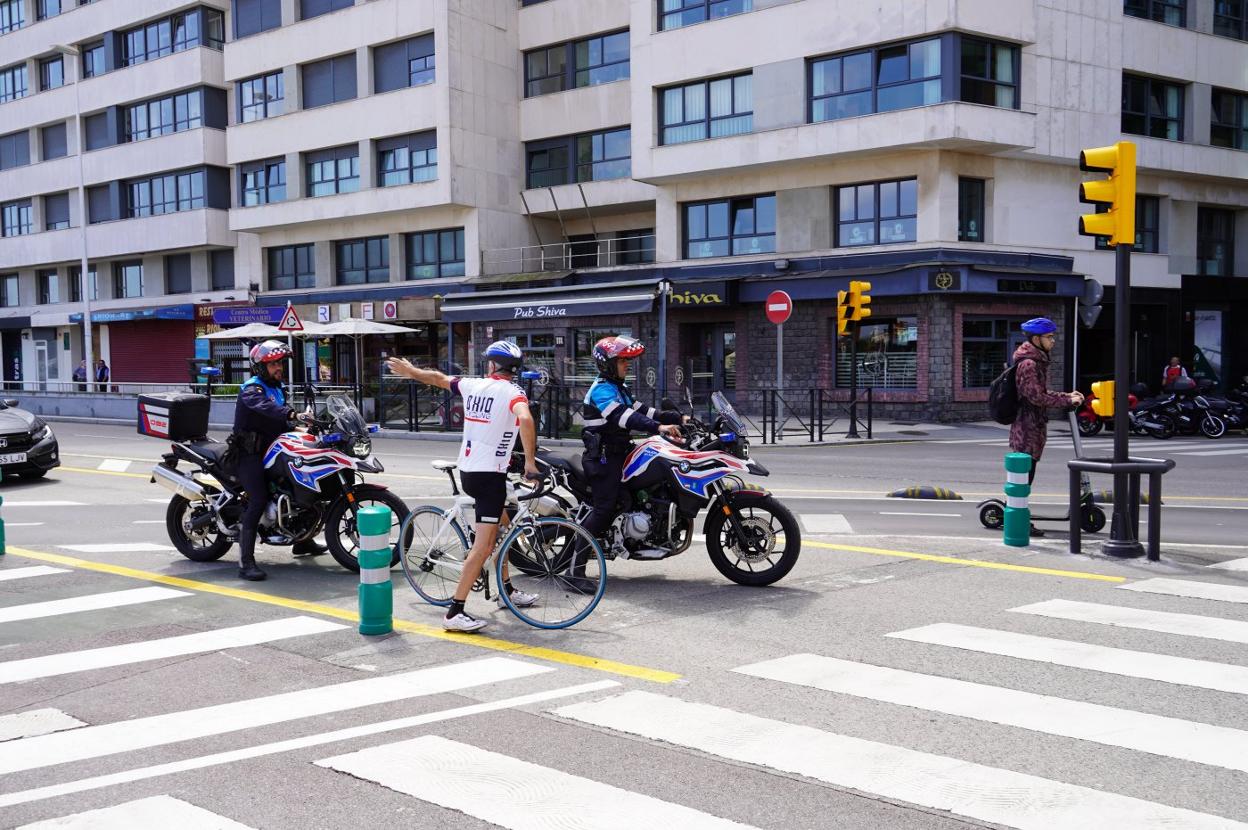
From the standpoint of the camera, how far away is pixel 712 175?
32.9 meters

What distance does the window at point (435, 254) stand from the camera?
129 feet

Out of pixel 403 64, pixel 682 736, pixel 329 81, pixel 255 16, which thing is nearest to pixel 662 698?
pixel 682 736

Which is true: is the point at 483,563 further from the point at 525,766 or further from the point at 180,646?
the point at 525,766

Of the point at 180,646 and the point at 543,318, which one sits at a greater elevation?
the point at 543,318

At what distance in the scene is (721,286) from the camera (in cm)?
3203

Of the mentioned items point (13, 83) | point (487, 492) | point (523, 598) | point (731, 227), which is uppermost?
point (13, 83)

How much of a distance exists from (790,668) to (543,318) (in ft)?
98.3

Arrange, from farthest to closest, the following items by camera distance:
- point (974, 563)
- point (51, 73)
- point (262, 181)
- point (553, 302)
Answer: point (51, 73), point (262, 181), point (553, 302), point (974, 563)

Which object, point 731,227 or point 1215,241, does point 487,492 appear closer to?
point 731,227

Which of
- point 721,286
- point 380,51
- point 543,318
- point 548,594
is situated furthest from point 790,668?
point 380,51

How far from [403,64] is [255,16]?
820 cm

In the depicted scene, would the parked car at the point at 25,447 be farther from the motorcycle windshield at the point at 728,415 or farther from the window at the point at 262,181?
the window at the point at 262,181

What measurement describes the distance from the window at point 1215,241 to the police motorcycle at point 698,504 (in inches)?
1241

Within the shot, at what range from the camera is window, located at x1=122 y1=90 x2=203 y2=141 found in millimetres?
45938
